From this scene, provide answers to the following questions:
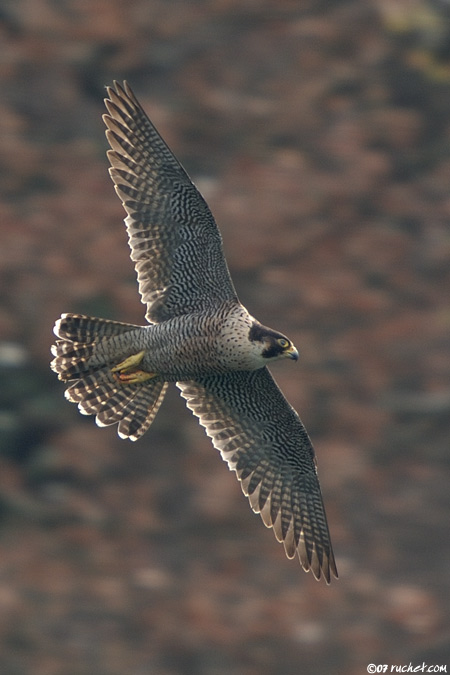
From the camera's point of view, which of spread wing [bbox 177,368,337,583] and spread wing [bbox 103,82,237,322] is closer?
spread wing [bbox 103,82,237,322]

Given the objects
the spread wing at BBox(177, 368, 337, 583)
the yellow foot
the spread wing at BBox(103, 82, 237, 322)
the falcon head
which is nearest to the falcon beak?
the falcon head

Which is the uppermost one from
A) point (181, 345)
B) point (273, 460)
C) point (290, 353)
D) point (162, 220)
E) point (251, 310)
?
point (251, 310)

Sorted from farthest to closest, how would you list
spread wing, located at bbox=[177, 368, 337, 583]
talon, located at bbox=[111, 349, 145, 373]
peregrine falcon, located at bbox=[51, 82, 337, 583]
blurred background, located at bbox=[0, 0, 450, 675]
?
1. blurred background, located at bbox=[0, 0, 450, 675]
2. spread wing, located at bbox=[177, 368, 337, 583]
3. talon, located at bbox=[111, 349, 145, 373]
4. peregrine falcon, located at bbox=[51, 82, 337, 583]

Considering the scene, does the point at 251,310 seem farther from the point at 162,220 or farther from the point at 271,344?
the point at 271,344

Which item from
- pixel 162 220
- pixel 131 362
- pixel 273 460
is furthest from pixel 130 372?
pixel 273 460

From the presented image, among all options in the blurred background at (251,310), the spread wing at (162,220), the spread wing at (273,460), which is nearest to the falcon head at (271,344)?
the spread wing at (162,220)

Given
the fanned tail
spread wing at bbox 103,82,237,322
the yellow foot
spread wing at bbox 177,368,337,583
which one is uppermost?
spread wing at bbox 103,82,237,322

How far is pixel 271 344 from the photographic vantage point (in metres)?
8.66

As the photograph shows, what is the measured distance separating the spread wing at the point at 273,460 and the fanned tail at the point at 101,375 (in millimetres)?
374

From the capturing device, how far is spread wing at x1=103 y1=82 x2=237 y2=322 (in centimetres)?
905

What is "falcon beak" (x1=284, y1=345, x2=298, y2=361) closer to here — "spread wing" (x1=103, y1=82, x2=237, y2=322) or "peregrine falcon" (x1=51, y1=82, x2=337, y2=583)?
"peregrine falcon" (x1=51, y1=82, x2=337, y2=583)

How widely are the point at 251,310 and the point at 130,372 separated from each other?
5130 millimetres

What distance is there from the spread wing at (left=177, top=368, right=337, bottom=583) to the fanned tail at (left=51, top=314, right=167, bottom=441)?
37cm

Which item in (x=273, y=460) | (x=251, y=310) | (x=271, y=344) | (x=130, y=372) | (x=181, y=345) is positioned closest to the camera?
(x=271, y=344)
